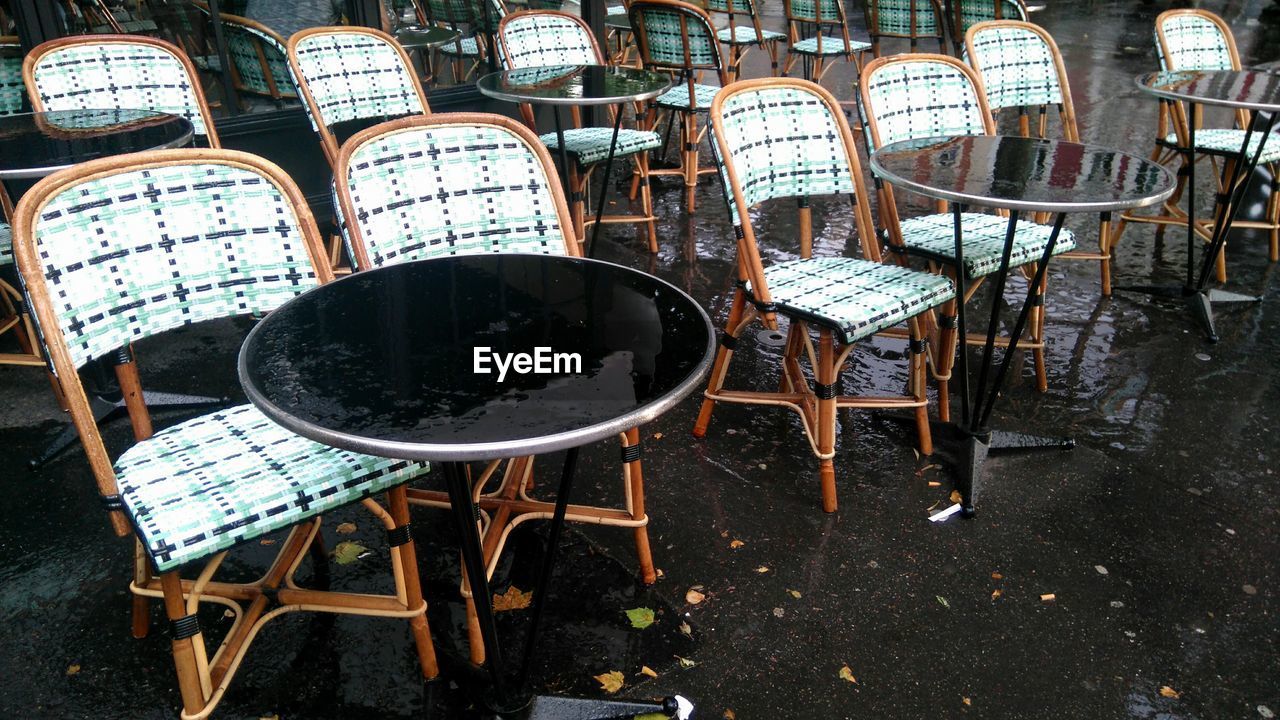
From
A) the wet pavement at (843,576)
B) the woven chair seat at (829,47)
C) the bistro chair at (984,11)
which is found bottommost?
the wet pavement at (843,576)

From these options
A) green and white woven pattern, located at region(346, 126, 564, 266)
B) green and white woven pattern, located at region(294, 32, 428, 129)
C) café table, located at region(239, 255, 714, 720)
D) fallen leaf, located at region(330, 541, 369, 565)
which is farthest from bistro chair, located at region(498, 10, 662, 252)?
café table, located at region(239, 255, 714, 720)

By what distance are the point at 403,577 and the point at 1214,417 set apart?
2.96 m

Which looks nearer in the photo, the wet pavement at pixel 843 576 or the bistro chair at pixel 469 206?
the wet pavement at pixel 843 576

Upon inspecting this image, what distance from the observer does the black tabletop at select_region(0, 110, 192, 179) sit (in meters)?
2.76

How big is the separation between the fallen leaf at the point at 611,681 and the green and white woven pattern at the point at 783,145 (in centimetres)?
150

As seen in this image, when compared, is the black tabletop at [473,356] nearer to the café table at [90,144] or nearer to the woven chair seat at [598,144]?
the café table at [90,144]

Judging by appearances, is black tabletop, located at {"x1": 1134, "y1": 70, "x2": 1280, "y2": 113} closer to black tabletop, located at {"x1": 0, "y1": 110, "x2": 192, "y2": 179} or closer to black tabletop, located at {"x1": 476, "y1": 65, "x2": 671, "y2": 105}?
black tabletop, located at {"x1": 476, "y1": 65, "x2": 671, "y2": 105}

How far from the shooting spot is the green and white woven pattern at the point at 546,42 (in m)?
4.73

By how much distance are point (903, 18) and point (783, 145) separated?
15.2 feet

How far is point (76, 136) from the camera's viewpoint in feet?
10.1

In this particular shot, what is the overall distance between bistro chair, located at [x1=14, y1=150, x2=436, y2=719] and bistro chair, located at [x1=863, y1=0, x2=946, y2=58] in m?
5.75

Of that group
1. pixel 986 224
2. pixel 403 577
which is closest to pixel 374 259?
pixel 403 577

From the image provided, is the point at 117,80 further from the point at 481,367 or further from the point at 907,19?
the point at 907,19

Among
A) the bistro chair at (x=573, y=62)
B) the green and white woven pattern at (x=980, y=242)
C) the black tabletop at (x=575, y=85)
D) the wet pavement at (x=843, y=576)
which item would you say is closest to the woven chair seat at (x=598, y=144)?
the bistro chair at (x=573, y=62)
